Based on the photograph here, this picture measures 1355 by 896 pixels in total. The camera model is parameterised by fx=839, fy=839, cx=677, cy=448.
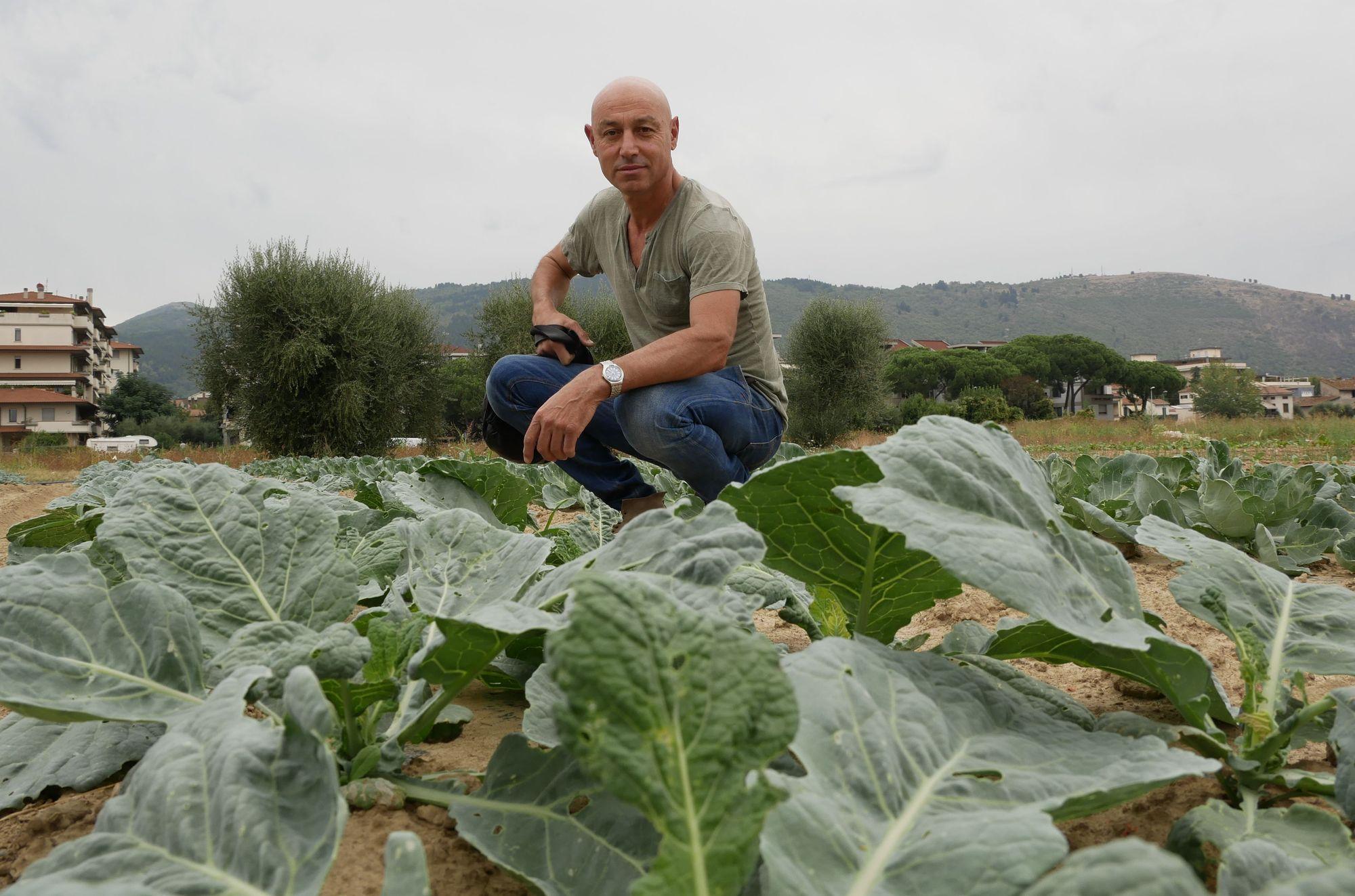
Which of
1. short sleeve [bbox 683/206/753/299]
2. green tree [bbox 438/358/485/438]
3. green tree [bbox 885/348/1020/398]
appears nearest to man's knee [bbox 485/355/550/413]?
short sleeve [bbox 683/206/753/299]

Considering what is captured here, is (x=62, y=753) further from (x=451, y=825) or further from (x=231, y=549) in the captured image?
(x=451, y=825)

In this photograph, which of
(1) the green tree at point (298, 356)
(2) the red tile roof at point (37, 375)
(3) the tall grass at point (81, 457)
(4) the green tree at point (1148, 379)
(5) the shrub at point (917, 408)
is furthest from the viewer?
(4) the green tree at point (1148, 379)

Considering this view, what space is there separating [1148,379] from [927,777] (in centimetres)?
8252

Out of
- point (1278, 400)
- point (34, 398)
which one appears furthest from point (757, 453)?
point (1278, 400)

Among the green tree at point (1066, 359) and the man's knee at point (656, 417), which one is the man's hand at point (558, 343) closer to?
the man's knee at point (656, 417)

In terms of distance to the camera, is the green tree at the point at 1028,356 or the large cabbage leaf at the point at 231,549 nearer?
the large cabbage leaf at the point at 231,549

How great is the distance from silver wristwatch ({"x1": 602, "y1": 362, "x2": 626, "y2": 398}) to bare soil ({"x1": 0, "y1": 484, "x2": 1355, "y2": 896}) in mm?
1383

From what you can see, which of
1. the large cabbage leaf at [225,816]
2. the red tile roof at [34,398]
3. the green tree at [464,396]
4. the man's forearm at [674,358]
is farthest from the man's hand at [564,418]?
the red tile roof at [34,398]

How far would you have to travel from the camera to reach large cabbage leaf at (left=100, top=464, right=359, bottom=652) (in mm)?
1169

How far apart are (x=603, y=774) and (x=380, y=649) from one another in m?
0.50

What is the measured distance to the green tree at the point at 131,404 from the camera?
69062mm

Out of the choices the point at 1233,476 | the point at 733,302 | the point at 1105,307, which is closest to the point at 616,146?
the point at 733,302

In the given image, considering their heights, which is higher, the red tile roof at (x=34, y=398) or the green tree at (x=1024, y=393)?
the green tree at (x=1024, y=393)

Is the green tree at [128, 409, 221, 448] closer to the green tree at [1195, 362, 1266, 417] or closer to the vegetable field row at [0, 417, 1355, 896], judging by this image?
the vegetable field row at [0, 417, 1355, 896]
